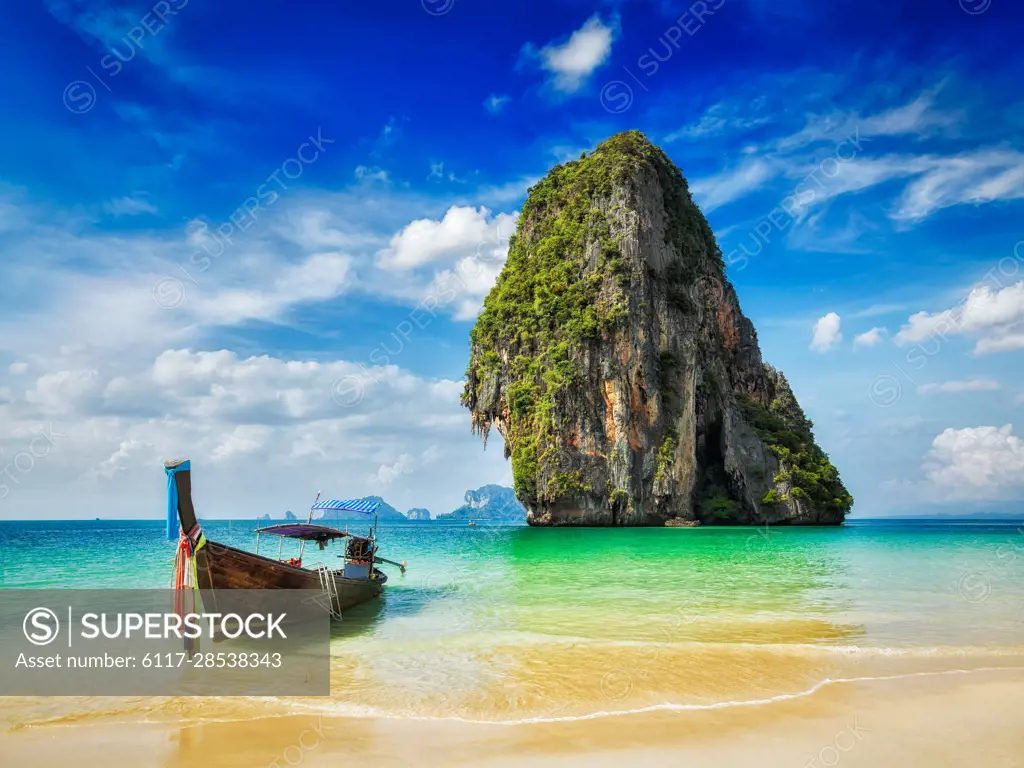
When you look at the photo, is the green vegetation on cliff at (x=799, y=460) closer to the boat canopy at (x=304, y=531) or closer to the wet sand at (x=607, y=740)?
the boat canopy at (x=304, y=531)

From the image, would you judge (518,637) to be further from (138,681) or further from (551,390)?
(551,390)

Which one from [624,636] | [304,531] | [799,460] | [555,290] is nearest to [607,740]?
[624,636]

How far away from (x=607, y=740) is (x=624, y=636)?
4.94 metres

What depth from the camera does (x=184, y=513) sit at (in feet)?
29.3

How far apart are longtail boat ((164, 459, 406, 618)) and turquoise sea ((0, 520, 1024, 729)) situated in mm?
678

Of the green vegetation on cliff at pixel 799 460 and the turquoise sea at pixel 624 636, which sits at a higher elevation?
the green vegetation on cliff at pixel 799 460

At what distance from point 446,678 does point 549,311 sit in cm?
4464

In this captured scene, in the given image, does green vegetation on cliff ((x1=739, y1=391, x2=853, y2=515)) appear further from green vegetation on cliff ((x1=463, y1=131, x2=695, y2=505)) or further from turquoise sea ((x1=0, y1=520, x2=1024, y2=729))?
turquoise sea ((x1=0, y1=520, x2=1024, y2=729))

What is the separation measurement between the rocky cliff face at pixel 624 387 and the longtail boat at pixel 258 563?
33111mm

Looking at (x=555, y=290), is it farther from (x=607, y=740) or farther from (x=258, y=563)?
(x=607, y=740)

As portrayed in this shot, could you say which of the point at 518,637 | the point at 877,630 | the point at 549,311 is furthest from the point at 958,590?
the point at 549,311

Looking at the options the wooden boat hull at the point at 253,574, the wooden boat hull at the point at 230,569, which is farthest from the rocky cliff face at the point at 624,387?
the wooden boat hull at the point at 230,569

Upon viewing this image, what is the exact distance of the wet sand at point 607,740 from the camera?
19.4 ft

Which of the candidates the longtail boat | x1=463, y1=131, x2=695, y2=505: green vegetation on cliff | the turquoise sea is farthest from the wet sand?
x1=463, y1=131, x2=695, y2=505: green vegetation on cliff
